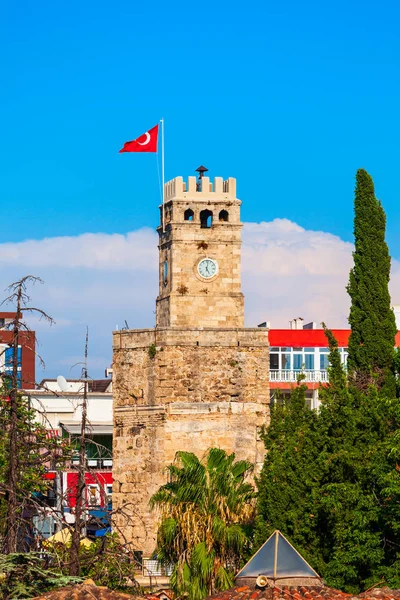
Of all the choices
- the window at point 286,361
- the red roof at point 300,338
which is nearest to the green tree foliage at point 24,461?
the window at point 286,361

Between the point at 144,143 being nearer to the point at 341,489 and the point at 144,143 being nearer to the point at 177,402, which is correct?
Result: the point at 177,402

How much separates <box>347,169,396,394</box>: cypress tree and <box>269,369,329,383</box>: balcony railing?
1392 centimetres

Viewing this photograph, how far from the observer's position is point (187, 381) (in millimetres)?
43531

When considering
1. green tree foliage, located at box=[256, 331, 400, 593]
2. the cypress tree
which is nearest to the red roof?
the cypress tree

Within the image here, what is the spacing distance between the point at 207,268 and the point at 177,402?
5147 millimetres

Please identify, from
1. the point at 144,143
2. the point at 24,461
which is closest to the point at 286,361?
the point at 144,143

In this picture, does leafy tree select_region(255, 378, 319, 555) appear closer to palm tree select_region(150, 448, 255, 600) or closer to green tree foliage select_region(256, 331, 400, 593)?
green tree foliage select_region(256, 331, 400, 593)

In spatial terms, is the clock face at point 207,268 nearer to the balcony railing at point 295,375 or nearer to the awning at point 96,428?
the balcony railing at point 295,375

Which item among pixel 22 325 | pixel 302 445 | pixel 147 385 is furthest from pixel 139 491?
pixel 22 325

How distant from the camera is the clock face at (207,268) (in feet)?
150

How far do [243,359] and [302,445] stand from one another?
5.96 m

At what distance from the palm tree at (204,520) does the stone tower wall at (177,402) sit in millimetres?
892

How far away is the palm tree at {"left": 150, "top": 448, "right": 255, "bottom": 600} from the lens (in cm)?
3838

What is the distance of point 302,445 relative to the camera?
127 feet
